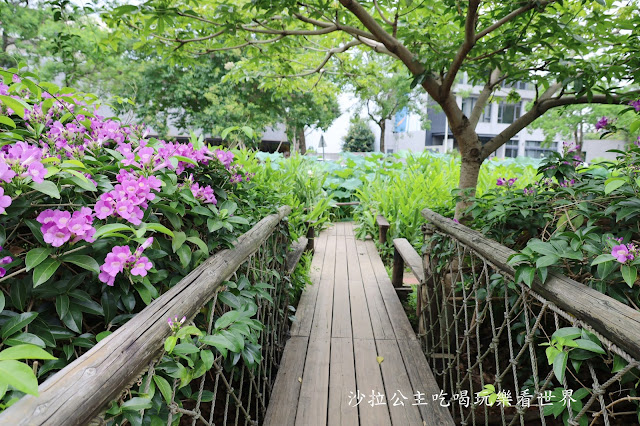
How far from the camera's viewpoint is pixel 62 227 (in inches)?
28.1

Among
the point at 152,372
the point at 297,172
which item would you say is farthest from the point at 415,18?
the point at 297,172

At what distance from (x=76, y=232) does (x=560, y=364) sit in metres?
1.08

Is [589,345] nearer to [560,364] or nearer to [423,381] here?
[560,364]

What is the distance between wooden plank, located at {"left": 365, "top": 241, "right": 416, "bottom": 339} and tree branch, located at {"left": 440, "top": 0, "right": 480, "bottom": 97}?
Result: 1.46 m

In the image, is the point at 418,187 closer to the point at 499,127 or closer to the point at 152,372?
the point at 152,372

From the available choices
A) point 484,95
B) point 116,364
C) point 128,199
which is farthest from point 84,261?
point 484,95

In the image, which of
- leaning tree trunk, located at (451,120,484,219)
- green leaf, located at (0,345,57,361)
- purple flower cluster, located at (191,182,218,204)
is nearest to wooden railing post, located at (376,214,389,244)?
leaning tree trunk, located at (451,120,484,219)

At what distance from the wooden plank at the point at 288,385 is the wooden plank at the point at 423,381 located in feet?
1.84

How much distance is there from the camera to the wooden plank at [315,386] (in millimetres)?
1504

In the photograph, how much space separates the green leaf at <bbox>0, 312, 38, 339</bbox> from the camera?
66 cm

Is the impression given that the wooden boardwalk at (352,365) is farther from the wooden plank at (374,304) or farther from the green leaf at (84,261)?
the green leaf at (84,261)

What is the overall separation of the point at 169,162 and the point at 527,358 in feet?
6.09

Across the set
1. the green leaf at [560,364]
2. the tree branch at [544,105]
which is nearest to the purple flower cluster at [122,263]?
the green leaf at [560,364]

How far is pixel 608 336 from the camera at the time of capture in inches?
28.2
